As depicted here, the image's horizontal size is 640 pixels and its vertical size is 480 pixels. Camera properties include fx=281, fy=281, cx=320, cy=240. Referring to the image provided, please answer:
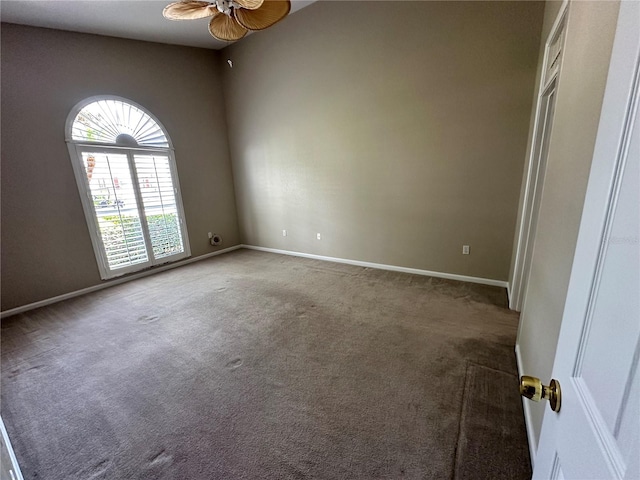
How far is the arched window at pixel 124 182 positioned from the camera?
11.8ft

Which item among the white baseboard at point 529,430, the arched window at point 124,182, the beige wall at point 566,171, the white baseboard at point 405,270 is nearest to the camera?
the beige wall at point 566,171

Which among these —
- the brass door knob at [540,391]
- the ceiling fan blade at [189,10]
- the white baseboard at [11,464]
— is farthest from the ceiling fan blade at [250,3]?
the white baseboard at [11,464]

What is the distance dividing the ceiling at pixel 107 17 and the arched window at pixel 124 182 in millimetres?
787

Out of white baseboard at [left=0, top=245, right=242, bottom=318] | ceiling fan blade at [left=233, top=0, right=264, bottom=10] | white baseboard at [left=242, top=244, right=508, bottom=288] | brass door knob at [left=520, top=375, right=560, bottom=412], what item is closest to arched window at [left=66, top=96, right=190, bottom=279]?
white baseboard at [left=0, top=245, right=242, bottom=318]

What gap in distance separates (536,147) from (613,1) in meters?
1.74

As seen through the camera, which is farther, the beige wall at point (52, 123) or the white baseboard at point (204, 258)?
the white baseboard at point (204, 258)

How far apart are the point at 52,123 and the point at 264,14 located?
9.78 ft

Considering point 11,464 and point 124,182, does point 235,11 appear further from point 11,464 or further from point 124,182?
point 11,464

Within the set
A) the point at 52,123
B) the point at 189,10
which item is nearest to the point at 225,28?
the point at 189,10

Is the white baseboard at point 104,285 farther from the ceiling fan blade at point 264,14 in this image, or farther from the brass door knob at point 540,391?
the brass door knob at point 540,391

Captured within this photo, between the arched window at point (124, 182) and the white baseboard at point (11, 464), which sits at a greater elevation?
the arched window at point (124, 182)

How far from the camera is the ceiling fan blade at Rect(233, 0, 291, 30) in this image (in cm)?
208

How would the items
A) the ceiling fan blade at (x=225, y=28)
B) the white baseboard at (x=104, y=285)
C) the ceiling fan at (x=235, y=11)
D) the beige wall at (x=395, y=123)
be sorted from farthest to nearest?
the white baseboard at (x=104, y=285), the beige wall at (x=395, y=123), the ceiling fan blade at (x=225, y=28), the ceiling fan at (x=235, y=11)

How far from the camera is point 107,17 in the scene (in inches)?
126
